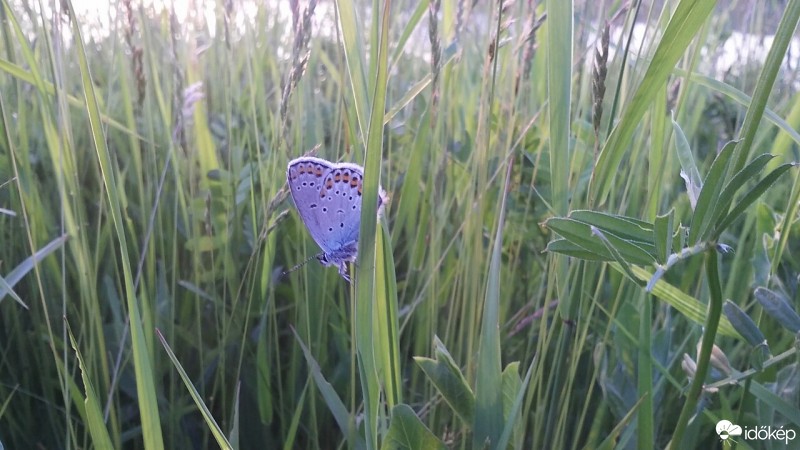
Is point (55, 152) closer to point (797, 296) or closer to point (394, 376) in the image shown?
point (394, 376)

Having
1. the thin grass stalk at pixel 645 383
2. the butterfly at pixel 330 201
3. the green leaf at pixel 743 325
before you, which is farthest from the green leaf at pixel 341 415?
the green leaf at pixel 743 325

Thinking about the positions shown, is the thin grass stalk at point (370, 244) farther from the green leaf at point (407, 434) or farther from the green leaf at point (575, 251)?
the green leaf at point (575, 251)

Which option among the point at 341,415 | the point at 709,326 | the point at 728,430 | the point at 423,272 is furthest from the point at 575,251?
the point at 423,272

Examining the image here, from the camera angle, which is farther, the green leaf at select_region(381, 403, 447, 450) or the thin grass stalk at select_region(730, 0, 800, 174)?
the green leaf at select_region(381, 403, 447, 450)

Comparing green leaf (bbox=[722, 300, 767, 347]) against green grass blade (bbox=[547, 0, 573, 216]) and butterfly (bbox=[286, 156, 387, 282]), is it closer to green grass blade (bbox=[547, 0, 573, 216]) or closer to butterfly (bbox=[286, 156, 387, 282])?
green grass blade (bbox=[547, 0, 573, 216])

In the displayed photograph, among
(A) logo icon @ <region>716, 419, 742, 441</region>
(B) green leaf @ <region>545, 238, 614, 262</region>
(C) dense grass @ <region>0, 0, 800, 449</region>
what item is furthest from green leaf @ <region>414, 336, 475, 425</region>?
(A) logo icon @ <region>716, 419, 742, 441</region>

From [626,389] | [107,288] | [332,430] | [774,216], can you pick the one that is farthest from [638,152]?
[107,288]

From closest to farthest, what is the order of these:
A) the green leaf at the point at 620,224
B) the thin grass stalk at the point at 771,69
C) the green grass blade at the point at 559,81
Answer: the thin grass stalk at the point at 771,69 → the green leaf at the point at 620,224 → the green grass blade at the point at 559,81
